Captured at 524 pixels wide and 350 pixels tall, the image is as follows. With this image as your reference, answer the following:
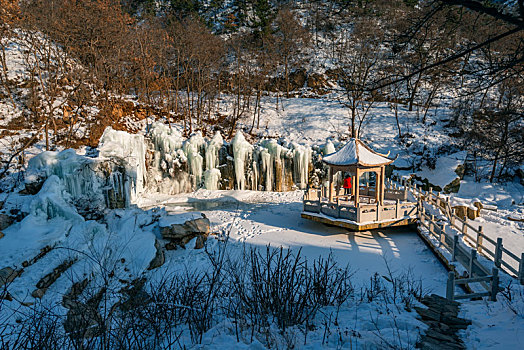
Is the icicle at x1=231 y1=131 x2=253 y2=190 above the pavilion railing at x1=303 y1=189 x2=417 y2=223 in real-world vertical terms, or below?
above

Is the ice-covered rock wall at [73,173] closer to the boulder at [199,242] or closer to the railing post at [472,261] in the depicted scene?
the boulder at [199,242]

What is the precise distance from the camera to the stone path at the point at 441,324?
322 cm

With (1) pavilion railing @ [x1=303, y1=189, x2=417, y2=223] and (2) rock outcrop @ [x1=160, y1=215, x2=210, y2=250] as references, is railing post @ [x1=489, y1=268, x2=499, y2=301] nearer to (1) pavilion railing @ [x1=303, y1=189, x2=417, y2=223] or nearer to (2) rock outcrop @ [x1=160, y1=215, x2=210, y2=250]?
(1) pavilion railing @ [x1=303, y1=189, x2=417, y2=223]

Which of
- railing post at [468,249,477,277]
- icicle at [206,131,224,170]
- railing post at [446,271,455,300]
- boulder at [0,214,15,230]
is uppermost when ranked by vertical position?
icicle at [206,131,224,170]

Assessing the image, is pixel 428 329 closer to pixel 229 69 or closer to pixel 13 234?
pixel 13 234

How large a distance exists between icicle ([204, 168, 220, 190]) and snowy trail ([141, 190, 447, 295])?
7.24ft

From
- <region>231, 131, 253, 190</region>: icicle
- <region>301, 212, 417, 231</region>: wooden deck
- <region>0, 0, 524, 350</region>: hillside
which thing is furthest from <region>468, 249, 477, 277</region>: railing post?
<region>231, 131, 253, 190</region>: icicle

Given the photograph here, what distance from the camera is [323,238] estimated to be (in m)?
10.8

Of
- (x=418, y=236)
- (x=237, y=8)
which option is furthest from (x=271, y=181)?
(x=237, y=8)

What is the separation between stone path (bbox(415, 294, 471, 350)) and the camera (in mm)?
3225

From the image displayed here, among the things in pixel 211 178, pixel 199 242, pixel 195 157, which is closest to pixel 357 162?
pixel 199 242

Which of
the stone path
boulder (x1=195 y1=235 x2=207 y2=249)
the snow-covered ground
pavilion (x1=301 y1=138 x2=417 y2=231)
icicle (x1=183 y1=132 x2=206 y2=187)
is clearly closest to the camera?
the stone path

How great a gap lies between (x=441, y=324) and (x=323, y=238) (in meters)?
7.05

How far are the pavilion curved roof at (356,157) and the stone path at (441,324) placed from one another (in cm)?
692
